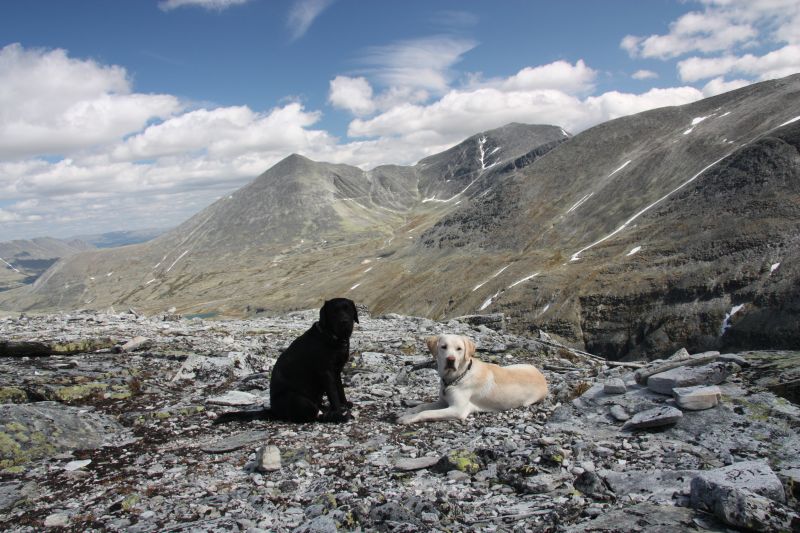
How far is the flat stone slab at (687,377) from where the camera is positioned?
28.6 feet

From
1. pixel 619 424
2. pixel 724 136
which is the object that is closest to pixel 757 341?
pixel 619 424

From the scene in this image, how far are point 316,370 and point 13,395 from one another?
281 inches

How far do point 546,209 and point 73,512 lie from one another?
134834 millimetres

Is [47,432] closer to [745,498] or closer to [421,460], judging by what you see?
[421,460]

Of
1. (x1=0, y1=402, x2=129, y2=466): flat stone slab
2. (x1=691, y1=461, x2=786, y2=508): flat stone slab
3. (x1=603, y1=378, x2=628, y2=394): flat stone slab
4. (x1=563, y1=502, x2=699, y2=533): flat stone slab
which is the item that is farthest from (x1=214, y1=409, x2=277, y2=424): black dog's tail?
(x1=691, y1=461, x2=786, y2=508): flat stone slab

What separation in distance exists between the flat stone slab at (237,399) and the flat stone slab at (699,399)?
890 centimetres

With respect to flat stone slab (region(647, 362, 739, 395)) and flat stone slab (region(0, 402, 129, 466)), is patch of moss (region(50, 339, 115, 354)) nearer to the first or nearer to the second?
flat stone slab (region(0, 402, 129, 466))

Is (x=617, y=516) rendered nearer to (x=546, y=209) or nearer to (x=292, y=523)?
(x=292, y=523)

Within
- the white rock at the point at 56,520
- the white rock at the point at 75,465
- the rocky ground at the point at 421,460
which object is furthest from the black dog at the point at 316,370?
the white rock at the point at 56,520

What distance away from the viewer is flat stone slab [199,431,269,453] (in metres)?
8.55

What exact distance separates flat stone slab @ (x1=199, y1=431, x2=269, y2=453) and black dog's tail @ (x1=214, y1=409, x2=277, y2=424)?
88cm

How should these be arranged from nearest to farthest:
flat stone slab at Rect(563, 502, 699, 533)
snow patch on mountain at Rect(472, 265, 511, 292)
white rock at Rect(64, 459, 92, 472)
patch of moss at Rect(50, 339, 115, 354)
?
flat stone slab at Rect(563, 502, 699, 533) < white rock at Rect(64, 459, 92, 472) < patch of moss at Rect(50, 339, 115, 354) < snow patch on mountain at Rect(472, 265, 511, 292)

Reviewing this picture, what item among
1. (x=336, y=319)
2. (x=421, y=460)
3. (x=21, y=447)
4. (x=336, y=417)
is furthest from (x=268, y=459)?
(x=21, y=447)

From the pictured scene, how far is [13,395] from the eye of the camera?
11.0 m
